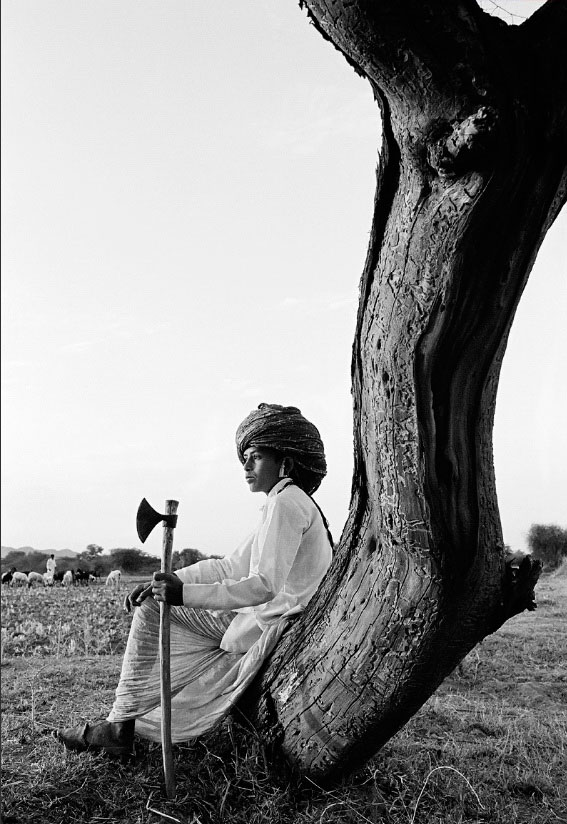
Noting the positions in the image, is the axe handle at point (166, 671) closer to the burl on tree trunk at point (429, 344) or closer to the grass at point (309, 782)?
the grass at point (309, 782)

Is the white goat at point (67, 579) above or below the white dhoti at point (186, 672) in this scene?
above

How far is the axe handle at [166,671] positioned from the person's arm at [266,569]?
0.50 ft

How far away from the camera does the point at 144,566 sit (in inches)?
820

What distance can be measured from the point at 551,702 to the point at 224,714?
3.09 meters

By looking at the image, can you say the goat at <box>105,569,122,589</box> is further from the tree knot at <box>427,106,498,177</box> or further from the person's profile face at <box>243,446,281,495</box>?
the tree knot at <box>427,106,498,177</box>

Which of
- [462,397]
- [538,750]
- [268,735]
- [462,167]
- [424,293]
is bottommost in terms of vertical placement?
[538,750]

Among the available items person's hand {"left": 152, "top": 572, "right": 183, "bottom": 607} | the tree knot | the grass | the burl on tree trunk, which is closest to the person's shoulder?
the burl on tree trunk

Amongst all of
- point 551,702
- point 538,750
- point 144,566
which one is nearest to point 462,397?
point 538,750

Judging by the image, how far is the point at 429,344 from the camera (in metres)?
2.57

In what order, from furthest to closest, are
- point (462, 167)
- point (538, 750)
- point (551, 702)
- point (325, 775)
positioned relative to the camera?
point (551, 702)
point (538, 750)
point (325, 775)
point (462, 167)

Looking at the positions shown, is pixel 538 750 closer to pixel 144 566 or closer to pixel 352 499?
pixel 352 499

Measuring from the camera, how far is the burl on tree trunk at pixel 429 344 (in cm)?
238

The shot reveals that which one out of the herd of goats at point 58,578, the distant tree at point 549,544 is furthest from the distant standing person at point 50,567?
the distant tree at point 549,544

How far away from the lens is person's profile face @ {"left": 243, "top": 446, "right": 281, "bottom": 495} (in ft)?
12.8
